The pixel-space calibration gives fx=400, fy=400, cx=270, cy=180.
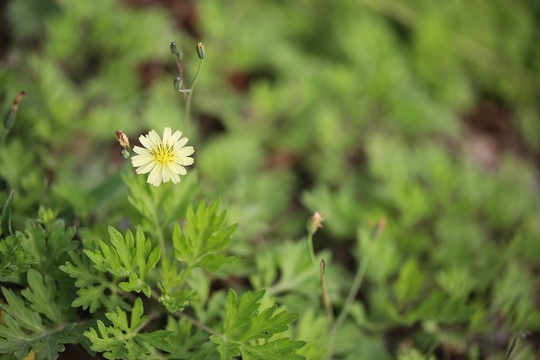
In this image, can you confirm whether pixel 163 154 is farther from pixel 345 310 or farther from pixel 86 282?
pixel 345 310

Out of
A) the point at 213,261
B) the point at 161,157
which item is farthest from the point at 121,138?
the point at 213,261

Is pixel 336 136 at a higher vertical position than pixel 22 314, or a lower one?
higher

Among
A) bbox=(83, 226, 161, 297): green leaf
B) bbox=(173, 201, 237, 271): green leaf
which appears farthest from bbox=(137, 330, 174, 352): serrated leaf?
bbox=(173, 201, 237, 271): green leaf

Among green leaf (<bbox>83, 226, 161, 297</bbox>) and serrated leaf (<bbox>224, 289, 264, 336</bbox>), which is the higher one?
green leaf (<bbox>83, 226, 161, 297</bbox>)

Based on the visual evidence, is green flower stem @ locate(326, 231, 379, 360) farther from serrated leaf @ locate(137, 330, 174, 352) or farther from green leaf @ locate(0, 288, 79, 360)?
green leaf @ locate(0, 288, 79, 360)

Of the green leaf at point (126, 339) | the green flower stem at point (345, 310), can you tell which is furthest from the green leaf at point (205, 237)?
the green flower stem at point (345, 310)

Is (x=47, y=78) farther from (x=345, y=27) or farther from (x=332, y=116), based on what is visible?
(x=345, y=27)
